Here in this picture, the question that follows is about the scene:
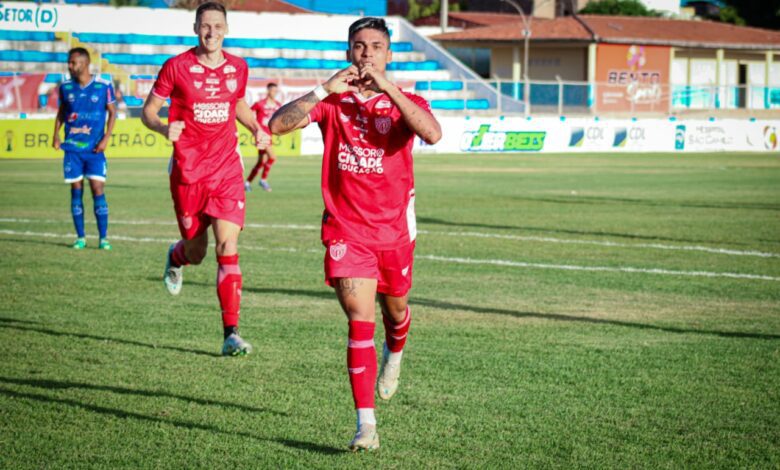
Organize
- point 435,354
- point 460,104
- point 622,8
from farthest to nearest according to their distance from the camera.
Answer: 1. point 622,8
2. point 460,104
3. point 435,354

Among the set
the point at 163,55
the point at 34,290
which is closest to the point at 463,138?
the point at 163,55

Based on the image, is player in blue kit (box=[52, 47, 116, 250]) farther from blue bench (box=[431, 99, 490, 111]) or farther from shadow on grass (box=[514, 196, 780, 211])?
blue bench (box=[431, 99, 490, 111])

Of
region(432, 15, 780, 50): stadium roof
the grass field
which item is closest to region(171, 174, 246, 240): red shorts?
the grass field

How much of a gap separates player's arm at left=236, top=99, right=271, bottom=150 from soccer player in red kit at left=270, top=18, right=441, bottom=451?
1610 mm

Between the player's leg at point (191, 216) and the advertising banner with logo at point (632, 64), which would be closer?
the player's leg at point (191, 216)

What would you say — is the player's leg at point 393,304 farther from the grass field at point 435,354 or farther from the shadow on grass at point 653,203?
the shadow on grass at point 653,203

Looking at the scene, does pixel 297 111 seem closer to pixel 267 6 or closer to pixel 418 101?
pixel 418 101

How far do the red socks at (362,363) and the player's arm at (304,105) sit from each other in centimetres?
105

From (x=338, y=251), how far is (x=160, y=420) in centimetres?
138

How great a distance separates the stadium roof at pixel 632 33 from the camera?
2594 inches

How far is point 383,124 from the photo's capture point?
18.5 feet

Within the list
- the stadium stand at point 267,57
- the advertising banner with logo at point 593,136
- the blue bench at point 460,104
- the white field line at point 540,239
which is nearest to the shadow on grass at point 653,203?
the white field line at point 540,239

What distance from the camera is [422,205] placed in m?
20.7

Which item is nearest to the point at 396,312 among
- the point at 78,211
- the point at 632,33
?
the point at 78,211
